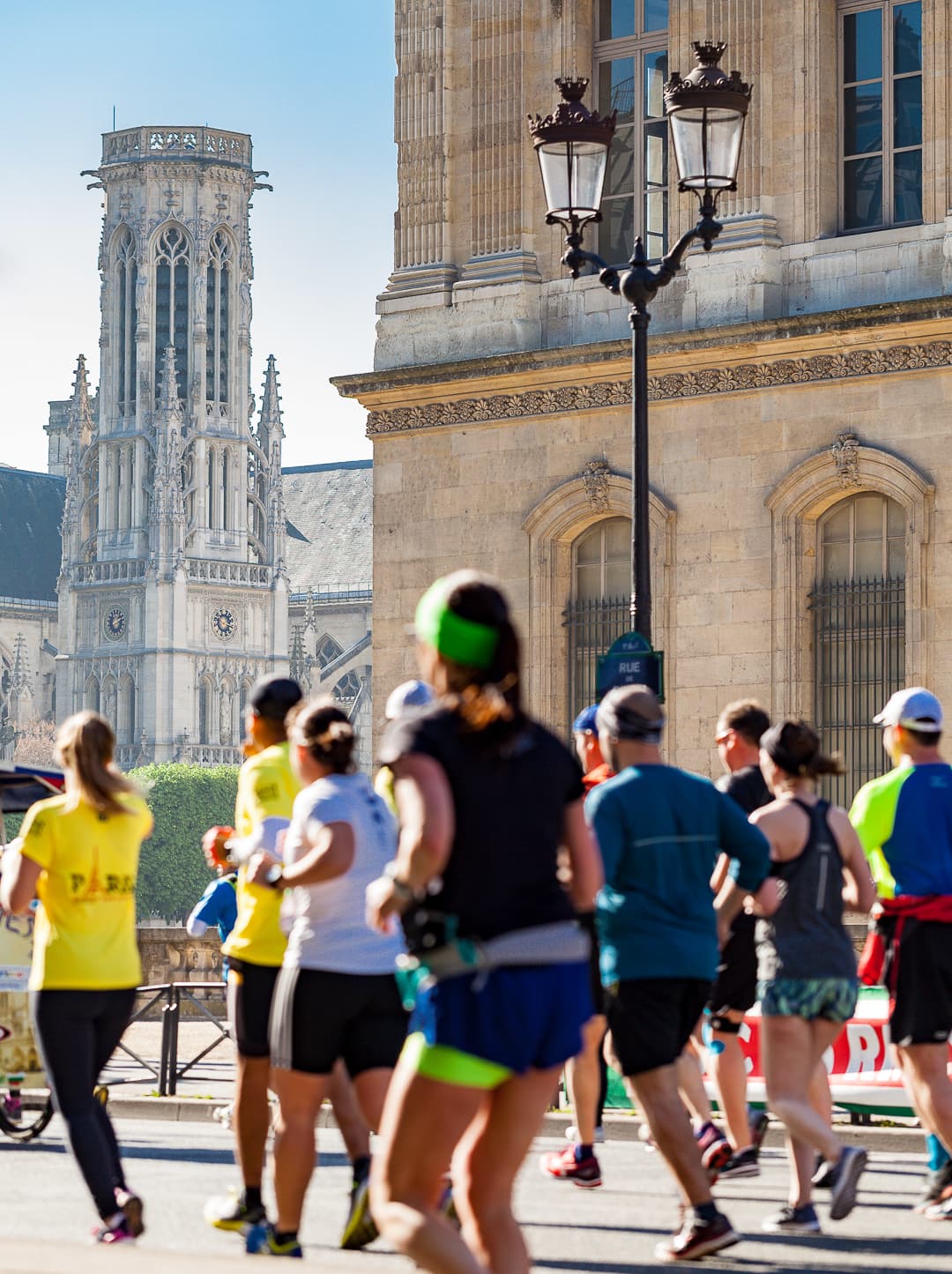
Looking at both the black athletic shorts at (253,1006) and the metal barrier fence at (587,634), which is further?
the metal barrier fence at (587,634)

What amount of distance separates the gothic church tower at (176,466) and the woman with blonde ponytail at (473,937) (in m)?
124

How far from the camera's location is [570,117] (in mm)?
16500

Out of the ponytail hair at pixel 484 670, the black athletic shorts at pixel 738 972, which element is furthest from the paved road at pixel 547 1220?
the ponytail hair at pixel 484 670

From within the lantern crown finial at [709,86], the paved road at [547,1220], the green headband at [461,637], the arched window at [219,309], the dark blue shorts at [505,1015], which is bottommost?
the paved road at [547,1220]

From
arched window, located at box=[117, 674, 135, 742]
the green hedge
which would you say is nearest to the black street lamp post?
the green hedge

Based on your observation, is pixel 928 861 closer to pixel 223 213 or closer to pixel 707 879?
pixel 707 879

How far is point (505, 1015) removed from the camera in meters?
5.46

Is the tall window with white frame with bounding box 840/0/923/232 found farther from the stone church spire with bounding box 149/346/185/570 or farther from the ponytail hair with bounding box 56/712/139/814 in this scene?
the stone church spire with bounding box 149/346/185/570

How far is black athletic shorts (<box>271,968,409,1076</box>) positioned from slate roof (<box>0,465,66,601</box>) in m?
140

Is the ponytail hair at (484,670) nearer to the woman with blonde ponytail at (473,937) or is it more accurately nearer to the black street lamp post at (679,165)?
the woman with blonde ponytail at (473,937)

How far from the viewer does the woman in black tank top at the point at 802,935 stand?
8617mm

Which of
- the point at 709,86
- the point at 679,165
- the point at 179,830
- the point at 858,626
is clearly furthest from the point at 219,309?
the point at 709,86

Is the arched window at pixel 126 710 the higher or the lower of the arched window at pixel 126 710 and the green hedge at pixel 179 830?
the higher

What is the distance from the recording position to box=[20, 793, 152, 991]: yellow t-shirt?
836 centimetres
